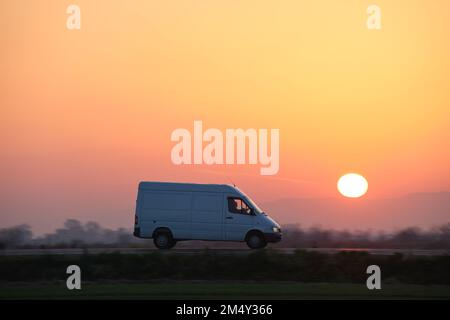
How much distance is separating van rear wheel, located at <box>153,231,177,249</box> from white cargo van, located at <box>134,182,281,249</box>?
41mm

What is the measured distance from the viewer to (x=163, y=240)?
36188 mm

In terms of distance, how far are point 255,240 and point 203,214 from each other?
2.06m

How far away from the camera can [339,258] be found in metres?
31.3

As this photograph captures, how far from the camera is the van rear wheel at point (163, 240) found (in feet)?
119

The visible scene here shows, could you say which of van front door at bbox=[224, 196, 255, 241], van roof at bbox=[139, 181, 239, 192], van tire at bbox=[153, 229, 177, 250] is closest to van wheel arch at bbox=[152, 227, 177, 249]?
van tire at bbox=[153, 229, 177, 250]

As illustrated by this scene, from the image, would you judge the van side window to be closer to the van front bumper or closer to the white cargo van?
the white cargo van

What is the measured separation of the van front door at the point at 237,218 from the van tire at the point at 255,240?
8.1 inches

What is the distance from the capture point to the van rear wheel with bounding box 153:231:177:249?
119 ft

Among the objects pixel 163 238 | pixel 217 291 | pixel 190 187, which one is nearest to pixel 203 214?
pixel 190 187

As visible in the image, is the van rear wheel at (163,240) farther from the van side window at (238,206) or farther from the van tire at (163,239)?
the van side window at (238,206)
